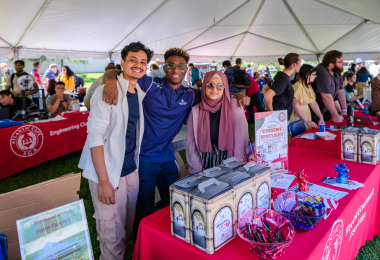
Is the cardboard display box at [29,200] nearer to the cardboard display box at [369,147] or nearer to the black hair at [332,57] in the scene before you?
the cardboard display box at [369,147]

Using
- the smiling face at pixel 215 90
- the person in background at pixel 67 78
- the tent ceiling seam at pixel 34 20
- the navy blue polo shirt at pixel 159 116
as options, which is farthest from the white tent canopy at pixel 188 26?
the smiling face at pixel 215 90

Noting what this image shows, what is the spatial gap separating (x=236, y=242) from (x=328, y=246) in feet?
1.36

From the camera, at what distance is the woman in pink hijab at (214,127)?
1.78 m

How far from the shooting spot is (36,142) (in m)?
3.85

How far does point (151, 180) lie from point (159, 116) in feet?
1.48

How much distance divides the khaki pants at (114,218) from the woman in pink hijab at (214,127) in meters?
0.48

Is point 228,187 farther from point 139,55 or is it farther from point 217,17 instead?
point 217,17

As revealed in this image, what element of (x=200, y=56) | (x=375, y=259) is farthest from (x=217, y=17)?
(x=375, y=259)

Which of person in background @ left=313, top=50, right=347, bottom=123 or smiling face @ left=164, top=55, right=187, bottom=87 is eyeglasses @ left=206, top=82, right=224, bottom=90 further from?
person in background @ left=313, top=50, right=347, bottom=123

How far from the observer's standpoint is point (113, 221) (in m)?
1.54

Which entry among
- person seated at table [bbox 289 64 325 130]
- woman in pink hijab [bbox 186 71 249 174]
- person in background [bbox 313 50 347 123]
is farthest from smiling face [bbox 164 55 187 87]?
person in background [bbox 313 50 347 123]

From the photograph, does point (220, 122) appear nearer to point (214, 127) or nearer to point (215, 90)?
point (214, 127)

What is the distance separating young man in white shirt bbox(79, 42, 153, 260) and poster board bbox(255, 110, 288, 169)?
0.75m

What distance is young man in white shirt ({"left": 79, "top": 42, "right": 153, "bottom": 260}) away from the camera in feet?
4.55
